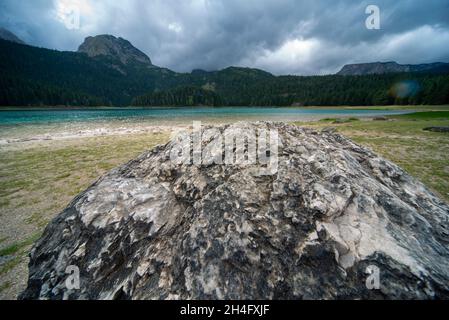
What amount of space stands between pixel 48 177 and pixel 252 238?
13415 mm

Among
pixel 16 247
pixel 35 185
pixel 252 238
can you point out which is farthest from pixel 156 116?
pixel 252 238

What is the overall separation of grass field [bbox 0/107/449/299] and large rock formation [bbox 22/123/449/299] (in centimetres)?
317

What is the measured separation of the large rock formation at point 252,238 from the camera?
269 cm

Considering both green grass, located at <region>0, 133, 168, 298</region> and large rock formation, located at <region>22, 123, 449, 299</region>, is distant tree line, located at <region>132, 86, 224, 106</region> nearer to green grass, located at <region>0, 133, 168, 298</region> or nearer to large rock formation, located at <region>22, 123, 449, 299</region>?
green grass, located at <region>0, 133, 168, 298</region>

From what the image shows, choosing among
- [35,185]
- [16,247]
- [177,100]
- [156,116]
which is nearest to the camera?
[16,247]

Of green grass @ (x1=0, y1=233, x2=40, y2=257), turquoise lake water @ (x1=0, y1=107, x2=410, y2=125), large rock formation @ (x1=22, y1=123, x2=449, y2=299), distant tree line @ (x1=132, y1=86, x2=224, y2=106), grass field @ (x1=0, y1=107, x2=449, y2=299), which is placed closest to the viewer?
large rock formation @ (x1=22, y1=123, x2=449, y2=299)

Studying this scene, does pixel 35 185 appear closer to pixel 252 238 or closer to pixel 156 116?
pixel 252 238

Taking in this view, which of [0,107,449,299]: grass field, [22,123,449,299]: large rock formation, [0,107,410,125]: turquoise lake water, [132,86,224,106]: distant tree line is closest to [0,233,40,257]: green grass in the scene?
[0,107,449,299]: grass field

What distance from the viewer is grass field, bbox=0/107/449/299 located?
19.4 ft

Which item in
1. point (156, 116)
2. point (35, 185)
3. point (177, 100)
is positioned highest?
point (177, 100)

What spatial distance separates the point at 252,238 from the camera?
3189mm
